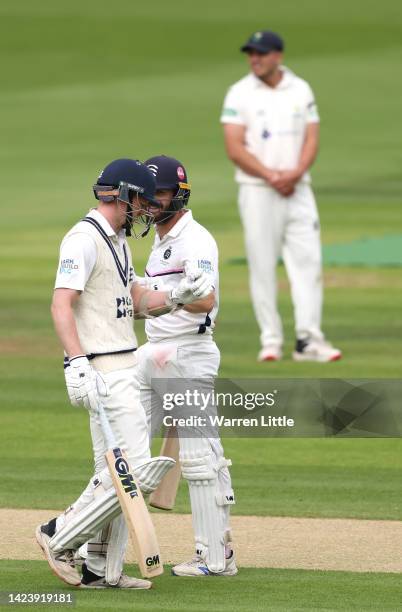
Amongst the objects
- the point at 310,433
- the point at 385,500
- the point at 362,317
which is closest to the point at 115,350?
the point at 385,500

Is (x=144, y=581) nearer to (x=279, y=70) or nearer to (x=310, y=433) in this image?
(x=310, y=433)

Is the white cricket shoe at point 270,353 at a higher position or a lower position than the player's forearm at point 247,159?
lower

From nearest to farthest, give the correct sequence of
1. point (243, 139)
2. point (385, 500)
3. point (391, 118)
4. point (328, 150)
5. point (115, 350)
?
point (115, 350), point (385, 500), point (243, 139), point (328, 150), point (391, 118)

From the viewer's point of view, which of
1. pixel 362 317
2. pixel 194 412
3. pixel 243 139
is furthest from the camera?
pixel 362 317

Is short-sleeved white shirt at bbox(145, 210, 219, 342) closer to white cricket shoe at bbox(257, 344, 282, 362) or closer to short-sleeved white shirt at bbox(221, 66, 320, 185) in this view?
short-sleeved white shirt at bbox(221, 66, 320, 185)

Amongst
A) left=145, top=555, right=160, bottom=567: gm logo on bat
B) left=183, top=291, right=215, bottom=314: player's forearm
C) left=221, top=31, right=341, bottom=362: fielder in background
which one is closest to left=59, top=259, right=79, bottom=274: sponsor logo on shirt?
left=183, top=291, right=215, bottom=314: player's forearm

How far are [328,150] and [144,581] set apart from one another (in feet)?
103

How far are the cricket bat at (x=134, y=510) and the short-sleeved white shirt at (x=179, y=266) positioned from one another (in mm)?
1065

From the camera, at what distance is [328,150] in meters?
38.5

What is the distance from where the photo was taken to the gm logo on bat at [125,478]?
7301 mm

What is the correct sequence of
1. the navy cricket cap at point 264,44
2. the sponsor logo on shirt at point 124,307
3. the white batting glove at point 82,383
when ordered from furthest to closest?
the navy cricket cap at point 264,44, the sponsor logo on shirt at point 124,307, the white batting glove at point 82,383

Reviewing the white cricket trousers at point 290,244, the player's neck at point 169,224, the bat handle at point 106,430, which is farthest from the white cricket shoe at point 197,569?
the white cricket trousers at point 290,244

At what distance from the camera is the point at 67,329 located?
289 inches

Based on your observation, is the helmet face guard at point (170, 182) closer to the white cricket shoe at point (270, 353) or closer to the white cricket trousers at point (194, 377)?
the white cricket trousers at point (194, 377)
